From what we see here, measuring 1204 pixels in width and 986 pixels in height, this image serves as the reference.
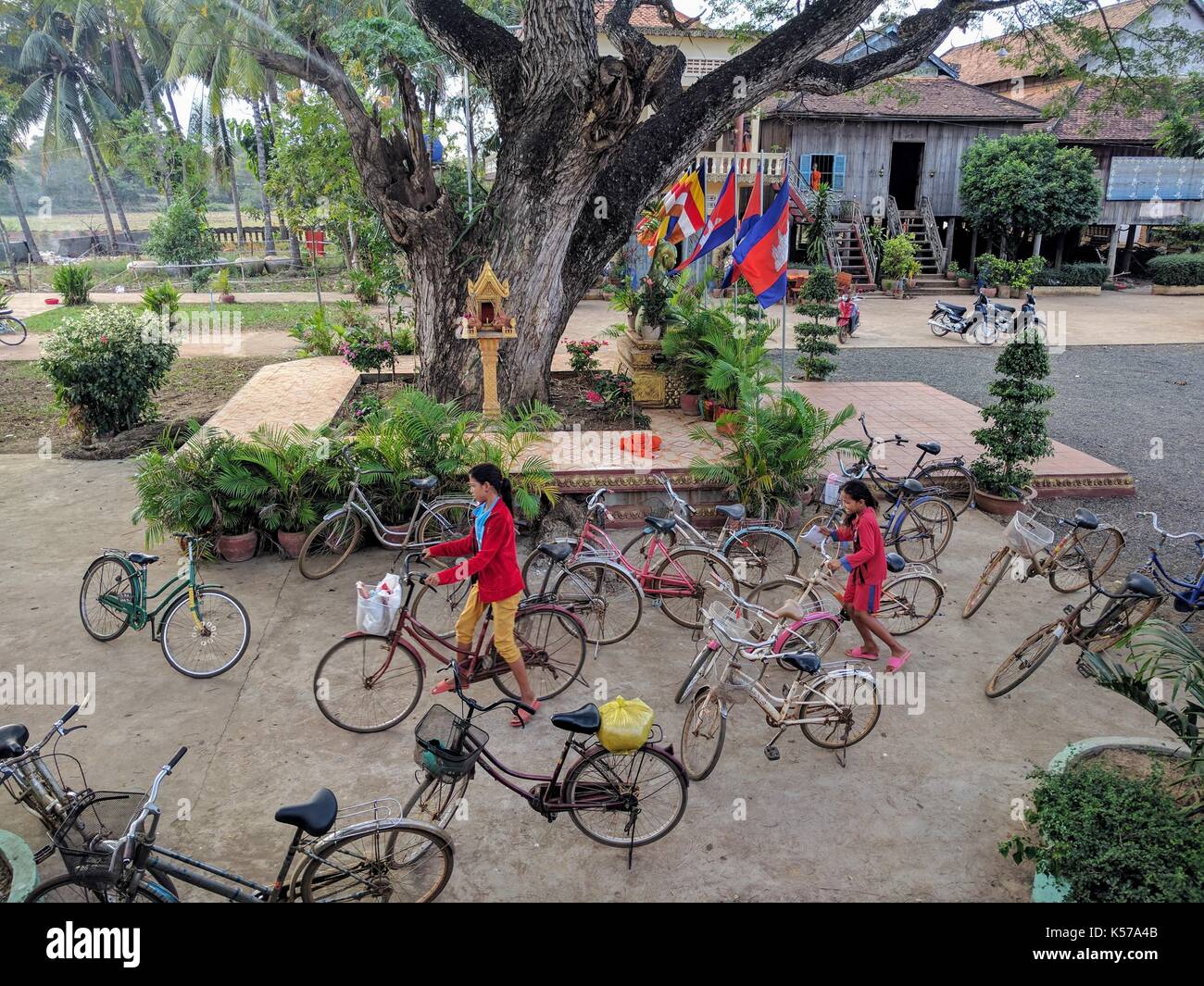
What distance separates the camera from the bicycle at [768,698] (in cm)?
468

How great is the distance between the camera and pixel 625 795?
4.11 m

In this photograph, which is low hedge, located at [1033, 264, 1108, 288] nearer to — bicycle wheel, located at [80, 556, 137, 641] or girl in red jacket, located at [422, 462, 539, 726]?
girl in red jacket, located at [422, 462, 539, 726]

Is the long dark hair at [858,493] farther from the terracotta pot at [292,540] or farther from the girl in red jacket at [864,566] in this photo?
the terracotta pot at [292,540]

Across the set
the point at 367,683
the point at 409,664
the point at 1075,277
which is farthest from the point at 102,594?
the point at 1075,277

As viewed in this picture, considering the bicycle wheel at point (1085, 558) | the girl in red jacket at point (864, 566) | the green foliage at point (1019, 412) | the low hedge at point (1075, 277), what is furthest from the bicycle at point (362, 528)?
the low hedge at point (1075, 277)

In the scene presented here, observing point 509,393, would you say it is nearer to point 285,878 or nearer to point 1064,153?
point 285,878

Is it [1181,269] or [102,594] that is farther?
[1181,269]

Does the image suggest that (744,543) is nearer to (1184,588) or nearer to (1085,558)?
(1085,558)

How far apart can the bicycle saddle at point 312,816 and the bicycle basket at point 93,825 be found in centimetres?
76

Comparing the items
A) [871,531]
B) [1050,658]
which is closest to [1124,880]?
[871,531]

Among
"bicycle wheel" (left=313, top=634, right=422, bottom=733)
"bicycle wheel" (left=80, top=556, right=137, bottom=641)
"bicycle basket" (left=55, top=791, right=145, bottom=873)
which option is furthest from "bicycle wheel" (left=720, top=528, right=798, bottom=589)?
"bicycle wheel" (left=80, top=556, right=137, bottom=641)

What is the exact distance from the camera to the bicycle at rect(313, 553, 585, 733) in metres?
5.03

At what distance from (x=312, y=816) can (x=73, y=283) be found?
19997 millimetres

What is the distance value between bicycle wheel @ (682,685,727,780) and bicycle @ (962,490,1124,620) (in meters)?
2.88
